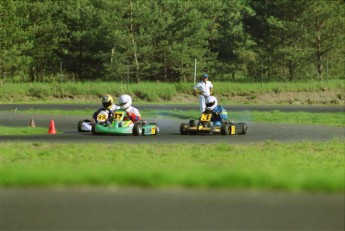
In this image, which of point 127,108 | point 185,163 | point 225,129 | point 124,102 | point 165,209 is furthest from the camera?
point 127,108

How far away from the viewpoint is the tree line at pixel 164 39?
1919 inches

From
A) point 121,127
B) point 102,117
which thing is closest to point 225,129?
point 121,127

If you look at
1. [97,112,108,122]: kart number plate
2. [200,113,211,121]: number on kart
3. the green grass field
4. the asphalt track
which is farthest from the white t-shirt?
the asphalt track

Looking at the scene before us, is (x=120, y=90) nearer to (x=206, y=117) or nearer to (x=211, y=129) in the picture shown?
(x=206, y=117)

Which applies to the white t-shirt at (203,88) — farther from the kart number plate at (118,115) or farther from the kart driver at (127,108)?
the kart number plate at (118,115)

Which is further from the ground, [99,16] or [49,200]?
[99,16]

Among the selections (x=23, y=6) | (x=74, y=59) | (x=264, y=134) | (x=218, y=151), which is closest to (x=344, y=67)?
(x=74, y=59)

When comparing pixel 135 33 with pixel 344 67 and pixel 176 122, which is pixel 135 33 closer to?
pixel 344 67

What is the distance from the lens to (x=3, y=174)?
5738 millimetres

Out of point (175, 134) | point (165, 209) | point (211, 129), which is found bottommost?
point (165, 209)

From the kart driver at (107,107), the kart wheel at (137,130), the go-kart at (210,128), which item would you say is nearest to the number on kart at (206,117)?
the go-kart at (210,128)

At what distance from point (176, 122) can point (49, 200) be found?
18.3m

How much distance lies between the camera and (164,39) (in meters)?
53.2

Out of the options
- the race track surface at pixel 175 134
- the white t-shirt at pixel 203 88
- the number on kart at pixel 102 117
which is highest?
the white t-shirt at pixel 203 88
